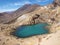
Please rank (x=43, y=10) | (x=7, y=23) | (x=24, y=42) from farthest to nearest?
(x=43, y=10) < (x=7, y=23) < (x=24, y=42)

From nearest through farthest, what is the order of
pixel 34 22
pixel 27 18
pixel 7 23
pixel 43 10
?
pixel 7 23 < pixel 34 22 < pixel 27 18 < pixel 43 10

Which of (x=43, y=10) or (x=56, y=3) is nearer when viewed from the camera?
(x=43, y=10)

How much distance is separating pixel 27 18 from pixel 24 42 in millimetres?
10787

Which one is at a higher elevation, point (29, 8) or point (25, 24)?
point (29, 8)

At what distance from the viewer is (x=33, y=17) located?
920 inches

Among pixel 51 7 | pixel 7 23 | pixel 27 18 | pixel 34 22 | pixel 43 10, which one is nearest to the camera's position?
pixel 7 23

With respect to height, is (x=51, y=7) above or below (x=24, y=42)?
above

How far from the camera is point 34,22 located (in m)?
22.1

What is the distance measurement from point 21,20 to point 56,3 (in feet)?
30.8

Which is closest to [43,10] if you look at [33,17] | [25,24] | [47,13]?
[47,13]

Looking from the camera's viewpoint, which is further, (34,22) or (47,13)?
(47,13)

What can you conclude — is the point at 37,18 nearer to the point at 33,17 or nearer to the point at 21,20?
the point at 33,17

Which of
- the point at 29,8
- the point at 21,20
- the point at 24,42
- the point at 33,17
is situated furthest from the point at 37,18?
the point at 24,42

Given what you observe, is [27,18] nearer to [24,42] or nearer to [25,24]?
[25,24]
